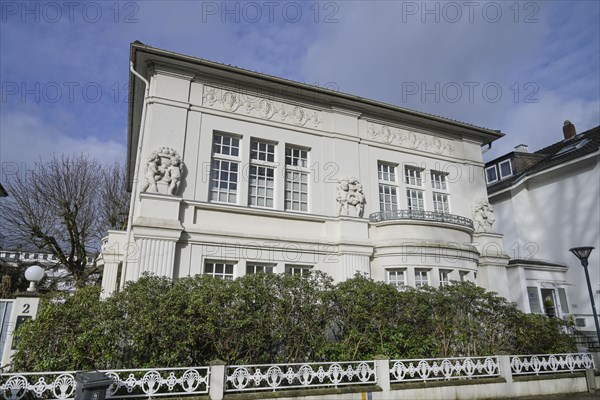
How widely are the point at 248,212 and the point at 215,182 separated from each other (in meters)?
1.36

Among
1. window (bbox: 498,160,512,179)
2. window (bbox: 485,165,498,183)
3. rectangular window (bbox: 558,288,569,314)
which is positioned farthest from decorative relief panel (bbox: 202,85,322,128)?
window (bbox: 485,165,498,183)

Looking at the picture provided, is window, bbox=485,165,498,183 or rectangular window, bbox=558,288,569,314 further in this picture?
window, bbox=485,165,498,183

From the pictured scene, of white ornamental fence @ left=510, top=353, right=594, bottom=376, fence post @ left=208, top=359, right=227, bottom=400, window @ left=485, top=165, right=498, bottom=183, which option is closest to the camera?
fence post @ left=208, top=359, right=227, bottom=400

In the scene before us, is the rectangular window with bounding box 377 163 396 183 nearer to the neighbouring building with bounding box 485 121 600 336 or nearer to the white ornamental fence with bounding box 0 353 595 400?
the neighbouring building with bounding box 485 121 600 336

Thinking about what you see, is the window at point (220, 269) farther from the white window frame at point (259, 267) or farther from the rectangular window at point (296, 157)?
the rectangular window at point (296, 157)

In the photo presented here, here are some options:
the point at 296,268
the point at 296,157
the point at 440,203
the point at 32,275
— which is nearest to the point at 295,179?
the point at 296,157

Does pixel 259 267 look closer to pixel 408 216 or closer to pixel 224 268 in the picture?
pixel 224 268

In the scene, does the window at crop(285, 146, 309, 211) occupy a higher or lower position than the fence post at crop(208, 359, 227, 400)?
higher

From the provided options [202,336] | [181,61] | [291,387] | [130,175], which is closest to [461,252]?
[291,387]

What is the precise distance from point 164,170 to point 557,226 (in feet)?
60.6

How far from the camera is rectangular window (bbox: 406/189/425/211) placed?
1430 centimetres

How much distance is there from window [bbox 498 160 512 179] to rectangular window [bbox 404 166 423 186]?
10979 mm

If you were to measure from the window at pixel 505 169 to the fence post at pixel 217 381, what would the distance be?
2165 centimetres

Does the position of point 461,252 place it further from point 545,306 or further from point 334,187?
point 545,306
